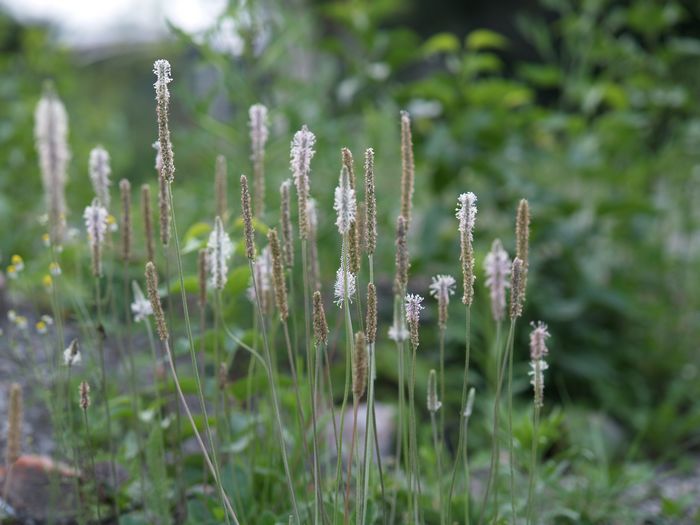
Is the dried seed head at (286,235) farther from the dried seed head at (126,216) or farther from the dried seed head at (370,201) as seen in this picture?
the dried seed head at (126,216)

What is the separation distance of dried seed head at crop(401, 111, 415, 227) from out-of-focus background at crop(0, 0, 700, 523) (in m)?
1.37

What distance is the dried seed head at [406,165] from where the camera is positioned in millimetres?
1314

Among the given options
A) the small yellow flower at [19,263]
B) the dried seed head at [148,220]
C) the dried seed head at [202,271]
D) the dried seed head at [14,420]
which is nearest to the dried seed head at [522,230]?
the dried seed head at [202,271]

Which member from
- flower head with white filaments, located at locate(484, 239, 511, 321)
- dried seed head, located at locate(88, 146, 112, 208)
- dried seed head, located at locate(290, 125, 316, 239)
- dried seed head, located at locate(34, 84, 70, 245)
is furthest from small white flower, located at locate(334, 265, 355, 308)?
dried seed head, located at locate(34, 84, 70, 245)

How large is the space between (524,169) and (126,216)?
8.96 ft

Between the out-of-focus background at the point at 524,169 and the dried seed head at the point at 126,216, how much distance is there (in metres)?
1.11

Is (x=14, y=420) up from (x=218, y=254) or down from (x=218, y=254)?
down

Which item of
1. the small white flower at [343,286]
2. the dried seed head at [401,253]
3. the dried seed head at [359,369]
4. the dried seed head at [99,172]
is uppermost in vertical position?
the dried seed head at [99,172]

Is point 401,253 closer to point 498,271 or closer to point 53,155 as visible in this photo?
point 498,271

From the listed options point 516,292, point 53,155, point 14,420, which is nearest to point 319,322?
point 516,292

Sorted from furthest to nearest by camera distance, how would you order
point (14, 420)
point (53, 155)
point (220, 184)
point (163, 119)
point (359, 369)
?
1. point (53, 155)
2. point (220, 184)
3. point (14, 420)
4. point (359, 369)
5. point (163, 119)

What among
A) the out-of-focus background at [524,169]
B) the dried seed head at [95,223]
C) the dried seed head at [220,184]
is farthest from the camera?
the out-of-focus background at [524,169]

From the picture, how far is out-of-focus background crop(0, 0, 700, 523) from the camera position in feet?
10.3

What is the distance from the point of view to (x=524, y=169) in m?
3.95
